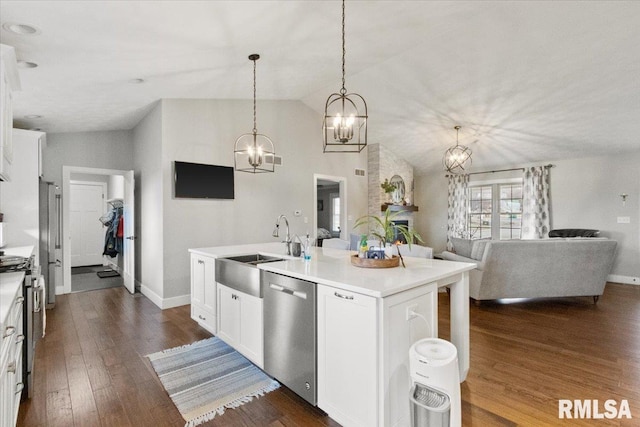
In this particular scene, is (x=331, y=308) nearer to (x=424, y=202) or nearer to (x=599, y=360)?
(x=599, y=360)

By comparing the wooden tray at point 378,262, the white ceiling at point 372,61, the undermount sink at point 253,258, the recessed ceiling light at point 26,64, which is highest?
the white ceiling at point 372,61

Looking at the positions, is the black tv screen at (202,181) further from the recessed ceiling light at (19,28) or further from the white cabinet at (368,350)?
the white cabinet at (368,350)

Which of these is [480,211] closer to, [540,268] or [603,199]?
[603,199]

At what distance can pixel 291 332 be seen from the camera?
219cm

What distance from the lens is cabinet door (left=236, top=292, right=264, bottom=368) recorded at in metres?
2.50

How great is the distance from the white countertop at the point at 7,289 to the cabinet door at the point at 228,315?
4.62 ft

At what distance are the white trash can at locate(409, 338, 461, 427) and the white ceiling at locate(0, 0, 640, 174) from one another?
9.12ft

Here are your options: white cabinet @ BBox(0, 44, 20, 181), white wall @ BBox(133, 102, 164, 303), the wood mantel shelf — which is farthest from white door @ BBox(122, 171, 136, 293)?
the wood mantel shelf

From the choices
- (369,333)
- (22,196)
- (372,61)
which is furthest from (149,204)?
(369,333)

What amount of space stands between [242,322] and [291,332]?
0.72 meters

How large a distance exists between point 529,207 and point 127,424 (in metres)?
7.66

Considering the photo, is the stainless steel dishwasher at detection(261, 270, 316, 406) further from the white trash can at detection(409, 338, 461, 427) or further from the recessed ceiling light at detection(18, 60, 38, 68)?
the recessed ceiling light at detection(18, 60, 38, 68)

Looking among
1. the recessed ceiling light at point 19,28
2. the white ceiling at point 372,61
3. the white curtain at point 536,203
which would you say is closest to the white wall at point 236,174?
the white ceiling at point 372,61

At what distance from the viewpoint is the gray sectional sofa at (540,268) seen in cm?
427
